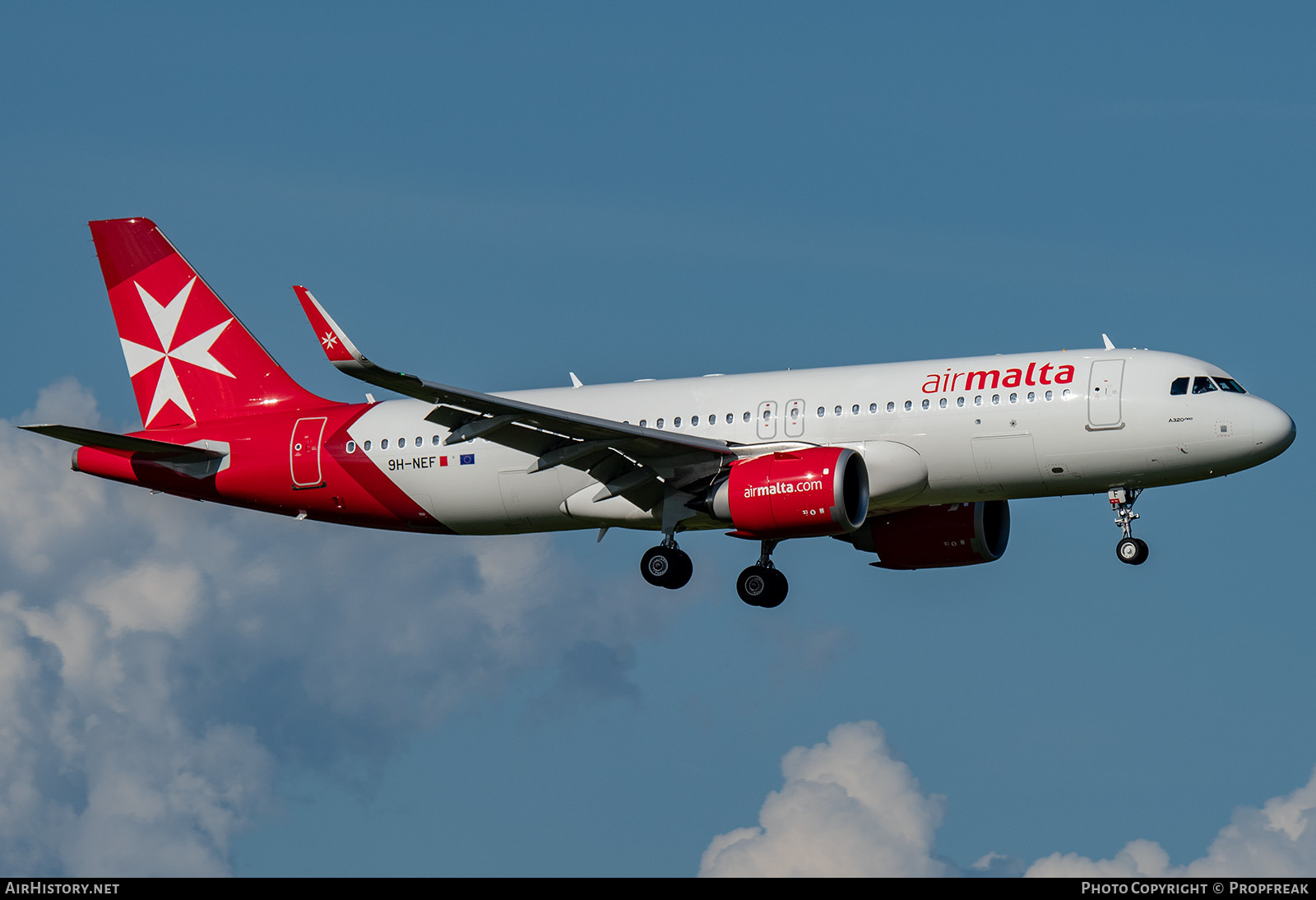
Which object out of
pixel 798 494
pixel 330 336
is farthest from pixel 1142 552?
pixel 330 336

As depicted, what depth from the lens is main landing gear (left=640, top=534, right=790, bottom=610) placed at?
40438 millimetres

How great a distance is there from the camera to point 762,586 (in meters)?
41.9

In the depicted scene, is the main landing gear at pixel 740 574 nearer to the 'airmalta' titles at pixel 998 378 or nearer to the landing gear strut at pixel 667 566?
the landing gear strut at pixel 667 566

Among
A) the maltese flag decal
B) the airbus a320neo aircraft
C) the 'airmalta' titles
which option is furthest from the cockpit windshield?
the maltese flag decal

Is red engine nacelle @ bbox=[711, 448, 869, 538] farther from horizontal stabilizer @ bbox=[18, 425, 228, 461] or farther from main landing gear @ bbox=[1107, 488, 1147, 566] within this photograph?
horizontal stabilizer @ bbox=[18, 425, 228, 461]

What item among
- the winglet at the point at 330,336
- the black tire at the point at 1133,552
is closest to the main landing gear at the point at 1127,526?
the black tire at the point at 1133,552

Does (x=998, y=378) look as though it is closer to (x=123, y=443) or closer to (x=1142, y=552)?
(x=1142, y=552)

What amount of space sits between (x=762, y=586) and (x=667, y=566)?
2.75 m

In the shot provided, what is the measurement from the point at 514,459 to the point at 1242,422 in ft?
53.4

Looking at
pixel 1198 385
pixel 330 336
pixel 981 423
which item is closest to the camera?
pixel 330 336

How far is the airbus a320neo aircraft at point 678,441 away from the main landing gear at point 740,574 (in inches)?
2.1

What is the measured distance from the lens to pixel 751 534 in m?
38.4
